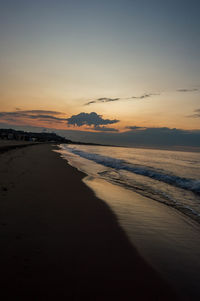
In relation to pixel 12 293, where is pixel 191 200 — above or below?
below

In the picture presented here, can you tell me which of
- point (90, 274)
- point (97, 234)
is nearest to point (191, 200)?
point (97, 234)

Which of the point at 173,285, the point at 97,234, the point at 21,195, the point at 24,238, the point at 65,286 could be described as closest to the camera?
the point at 65,286

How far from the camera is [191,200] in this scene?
8.11m

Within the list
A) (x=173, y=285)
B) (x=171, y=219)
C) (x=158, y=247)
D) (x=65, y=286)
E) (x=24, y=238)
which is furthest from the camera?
(x=171, y=219)

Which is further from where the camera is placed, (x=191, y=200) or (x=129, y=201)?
(x=191, y=200)

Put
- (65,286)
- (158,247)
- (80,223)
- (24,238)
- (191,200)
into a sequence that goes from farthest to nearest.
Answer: (191,200) < (80,223) < (158,247) < (24,238) < (65,286)

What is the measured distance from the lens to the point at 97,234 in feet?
13.1

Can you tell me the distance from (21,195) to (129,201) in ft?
13.4

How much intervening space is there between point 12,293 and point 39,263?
2.13 feet

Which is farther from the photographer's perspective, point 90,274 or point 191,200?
point 191,200

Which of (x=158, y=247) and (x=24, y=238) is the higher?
(x=24, y=238)

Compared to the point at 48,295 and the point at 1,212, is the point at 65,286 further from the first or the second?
the point at 1,212

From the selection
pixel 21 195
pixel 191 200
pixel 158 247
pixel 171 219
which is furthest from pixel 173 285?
pixel 191 200

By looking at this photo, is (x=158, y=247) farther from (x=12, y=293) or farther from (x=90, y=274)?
(x=12, y=293)
